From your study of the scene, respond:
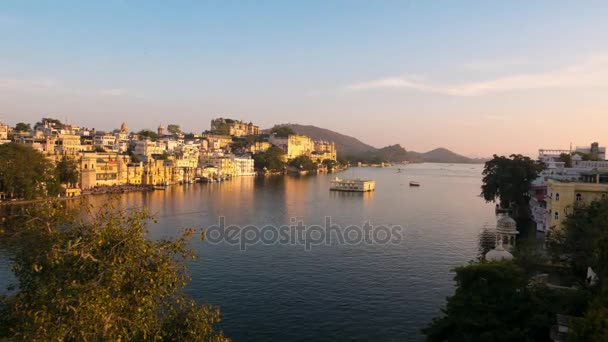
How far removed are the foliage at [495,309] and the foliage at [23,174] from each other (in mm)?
28705

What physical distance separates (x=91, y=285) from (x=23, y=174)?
31334mm

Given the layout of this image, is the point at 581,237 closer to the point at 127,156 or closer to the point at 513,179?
the point at 513,179

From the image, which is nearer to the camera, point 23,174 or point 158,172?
point 23,174

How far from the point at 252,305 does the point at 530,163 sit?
77.8ft

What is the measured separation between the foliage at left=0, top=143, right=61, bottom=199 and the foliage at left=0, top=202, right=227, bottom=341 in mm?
28140

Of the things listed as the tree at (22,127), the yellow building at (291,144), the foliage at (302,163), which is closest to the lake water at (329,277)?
the tree at (22,127)

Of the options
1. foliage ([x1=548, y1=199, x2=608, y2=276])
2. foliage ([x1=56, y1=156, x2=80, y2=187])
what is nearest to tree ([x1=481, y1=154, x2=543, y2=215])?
foliage ([x1=548, y1=199, x2=608, y2=276])

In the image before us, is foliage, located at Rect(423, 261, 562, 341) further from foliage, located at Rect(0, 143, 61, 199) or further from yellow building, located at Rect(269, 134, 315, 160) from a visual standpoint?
yellow building, located at Rect(269, 134, 315, 160)

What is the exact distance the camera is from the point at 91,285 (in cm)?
481

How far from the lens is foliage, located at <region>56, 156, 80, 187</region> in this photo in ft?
124

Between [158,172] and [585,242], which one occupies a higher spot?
[158,172]

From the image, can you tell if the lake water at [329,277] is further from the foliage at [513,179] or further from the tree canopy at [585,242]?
the tree canopy at [585,242]

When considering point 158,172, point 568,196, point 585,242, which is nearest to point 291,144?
point 158,172

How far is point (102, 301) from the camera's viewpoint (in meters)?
4.83
